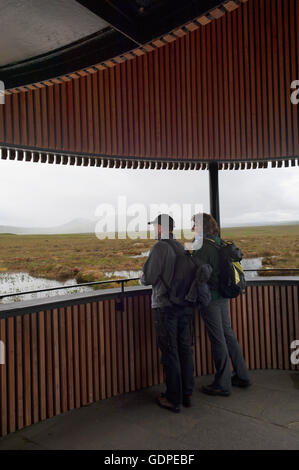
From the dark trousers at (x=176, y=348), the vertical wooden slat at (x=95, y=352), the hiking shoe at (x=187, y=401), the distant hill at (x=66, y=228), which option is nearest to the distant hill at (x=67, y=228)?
the distant hill at (x=66, y=228)

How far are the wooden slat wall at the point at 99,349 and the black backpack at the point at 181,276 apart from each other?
733mm

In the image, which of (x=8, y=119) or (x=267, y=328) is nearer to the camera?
(x=8, y=119)

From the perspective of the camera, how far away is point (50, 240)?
8031mm

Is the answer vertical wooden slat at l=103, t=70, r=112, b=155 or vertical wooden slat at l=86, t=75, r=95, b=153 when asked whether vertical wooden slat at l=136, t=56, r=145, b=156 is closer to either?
vertical wooden slat at l=103, t=70, r=112, b=155

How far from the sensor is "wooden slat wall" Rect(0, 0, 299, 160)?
4152mm

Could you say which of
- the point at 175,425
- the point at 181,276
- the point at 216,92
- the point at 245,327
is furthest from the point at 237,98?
the point at 175,425

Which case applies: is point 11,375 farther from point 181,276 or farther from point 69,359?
point 181,276

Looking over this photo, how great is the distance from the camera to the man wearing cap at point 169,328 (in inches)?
128

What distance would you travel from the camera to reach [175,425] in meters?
2.97

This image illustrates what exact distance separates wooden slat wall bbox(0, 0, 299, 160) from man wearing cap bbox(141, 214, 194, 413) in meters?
1.37

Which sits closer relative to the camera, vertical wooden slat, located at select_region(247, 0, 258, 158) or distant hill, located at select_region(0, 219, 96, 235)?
vertical wooden slat, located at select_region(247, 0, 258, 158)

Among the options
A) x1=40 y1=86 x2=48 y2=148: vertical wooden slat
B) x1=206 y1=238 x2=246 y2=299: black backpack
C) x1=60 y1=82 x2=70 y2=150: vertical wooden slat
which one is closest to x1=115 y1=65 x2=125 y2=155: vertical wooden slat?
x1=60 y1=82 x2=70 y2=150: vertical wooden slat

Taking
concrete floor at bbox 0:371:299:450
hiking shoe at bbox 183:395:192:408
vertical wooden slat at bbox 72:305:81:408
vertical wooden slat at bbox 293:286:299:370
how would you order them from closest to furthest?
1. concrete floor at bbox 0:371:299:450
2. hiking shoe at bbox 183:395:192:408
3. vertical wooden slat at bbox 72:305:81:408
4. vertical wooden slat at bbox 293:286:299:370

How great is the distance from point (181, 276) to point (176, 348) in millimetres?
652
